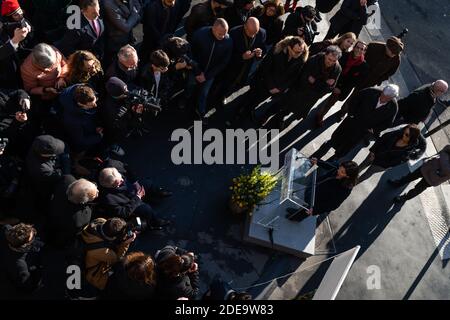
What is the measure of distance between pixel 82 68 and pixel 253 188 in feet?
9.54

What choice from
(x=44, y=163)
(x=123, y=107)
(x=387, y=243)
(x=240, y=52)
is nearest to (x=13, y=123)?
(x=44, y=163)

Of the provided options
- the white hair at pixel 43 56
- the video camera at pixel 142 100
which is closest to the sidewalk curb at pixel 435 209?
the video camera at pixel 142 100

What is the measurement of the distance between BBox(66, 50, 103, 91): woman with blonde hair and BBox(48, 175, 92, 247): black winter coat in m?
1.42

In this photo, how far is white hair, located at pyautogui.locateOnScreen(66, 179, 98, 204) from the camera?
17.4 ft

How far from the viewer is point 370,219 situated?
8211 mm

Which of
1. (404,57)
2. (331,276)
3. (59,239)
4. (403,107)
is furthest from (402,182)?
(59,239)

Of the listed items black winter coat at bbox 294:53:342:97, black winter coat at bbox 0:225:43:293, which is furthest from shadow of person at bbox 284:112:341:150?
black winter coat at bbox 0:225:43:293

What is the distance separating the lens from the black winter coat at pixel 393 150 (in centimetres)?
746

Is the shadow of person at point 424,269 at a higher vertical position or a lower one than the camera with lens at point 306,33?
lower

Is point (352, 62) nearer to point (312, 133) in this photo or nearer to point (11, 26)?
point (312, 133)

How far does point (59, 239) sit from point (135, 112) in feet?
6.34

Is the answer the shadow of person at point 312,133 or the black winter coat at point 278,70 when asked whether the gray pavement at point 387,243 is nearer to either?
the shadow of person at point 312,133

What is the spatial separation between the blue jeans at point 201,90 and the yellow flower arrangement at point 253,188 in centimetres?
177
